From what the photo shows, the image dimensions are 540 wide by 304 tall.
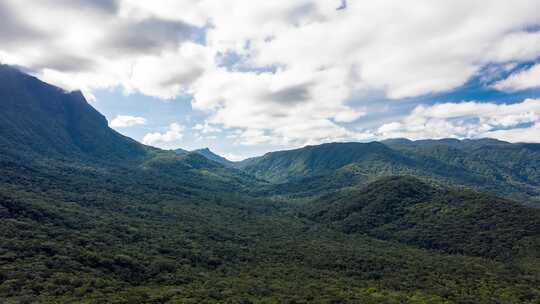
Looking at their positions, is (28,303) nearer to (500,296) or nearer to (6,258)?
(6,258)

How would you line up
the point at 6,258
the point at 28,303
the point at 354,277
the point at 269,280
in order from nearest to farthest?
the point at 28,303
the point at 6,258
the point at 269,280
the point at 354,277

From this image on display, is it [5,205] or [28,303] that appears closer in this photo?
[28,303]

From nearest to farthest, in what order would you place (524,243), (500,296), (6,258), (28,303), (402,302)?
(28,303)
(6,258)
(402,302)
(500,296)
(524,243)

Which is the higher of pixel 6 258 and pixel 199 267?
pixel 6 258

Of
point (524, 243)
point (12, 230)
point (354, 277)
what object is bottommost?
point (354, 277)

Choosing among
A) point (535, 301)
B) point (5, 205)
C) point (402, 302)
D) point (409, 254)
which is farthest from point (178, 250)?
point (535, 301)

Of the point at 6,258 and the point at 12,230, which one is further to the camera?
the point at 12,230

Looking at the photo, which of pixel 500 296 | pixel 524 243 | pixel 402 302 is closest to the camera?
pixel 402 302

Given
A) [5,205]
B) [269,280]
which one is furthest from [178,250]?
[5,205]

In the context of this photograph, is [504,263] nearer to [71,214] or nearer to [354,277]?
[354,277]
